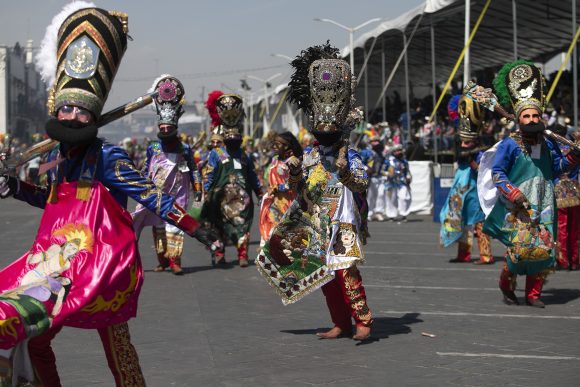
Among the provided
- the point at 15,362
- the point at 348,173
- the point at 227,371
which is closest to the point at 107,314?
the point at 15,362

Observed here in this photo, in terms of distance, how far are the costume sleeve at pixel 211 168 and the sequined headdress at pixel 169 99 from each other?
4.08ft

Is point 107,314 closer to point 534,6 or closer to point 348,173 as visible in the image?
point 348,173

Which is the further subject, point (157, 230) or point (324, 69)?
point (157, 230)

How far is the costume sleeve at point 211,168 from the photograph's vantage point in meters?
15.8

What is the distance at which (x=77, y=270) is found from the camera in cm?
580

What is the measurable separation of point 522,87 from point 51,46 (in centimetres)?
580

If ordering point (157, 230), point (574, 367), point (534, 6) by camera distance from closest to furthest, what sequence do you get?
point (574, 367) < point (157, 230) < point (534, 6)

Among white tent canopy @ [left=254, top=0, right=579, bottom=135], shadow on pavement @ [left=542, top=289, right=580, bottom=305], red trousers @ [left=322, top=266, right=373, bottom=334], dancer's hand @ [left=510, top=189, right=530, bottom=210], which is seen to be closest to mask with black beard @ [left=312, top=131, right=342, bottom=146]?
red trousers @ [left=322, top=266, right=373, bottom=334]

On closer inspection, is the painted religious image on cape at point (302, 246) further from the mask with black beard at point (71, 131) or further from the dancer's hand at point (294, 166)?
the mask with black beard at point (71, 131)

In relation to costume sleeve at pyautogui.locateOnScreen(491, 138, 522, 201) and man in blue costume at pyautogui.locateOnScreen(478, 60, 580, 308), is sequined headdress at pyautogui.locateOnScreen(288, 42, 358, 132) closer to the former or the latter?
costume sleeve at pyautogui.locateOnScreen(491, 138, 522, 201)

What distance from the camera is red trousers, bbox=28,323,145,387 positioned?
5965 mm

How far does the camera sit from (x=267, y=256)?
30.9ft

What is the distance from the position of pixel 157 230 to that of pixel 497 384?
7995 mm

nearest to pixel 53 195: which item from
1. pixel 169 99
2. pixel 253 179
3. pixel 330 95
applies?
pixel 330 95
